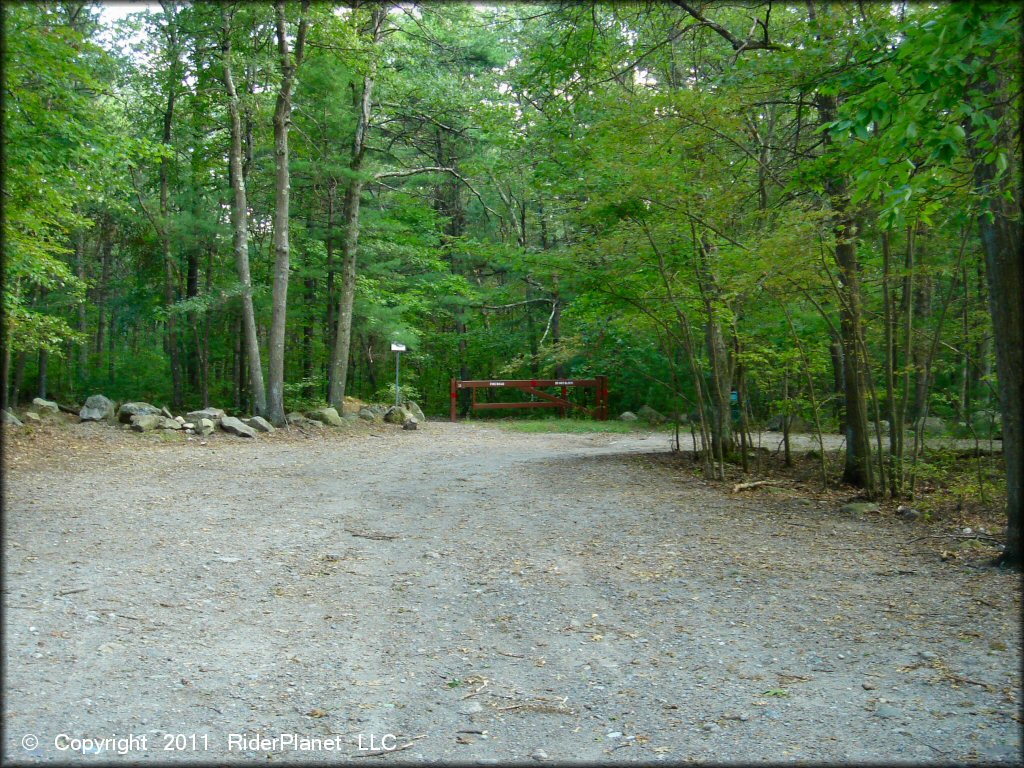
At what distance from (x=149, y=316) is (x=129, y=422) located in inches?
232

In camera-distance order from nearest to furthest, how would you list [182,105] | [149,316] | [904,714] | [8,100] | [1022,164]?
[904,714] < [1022,164] < [8,100] < [182,105] < [149,316]

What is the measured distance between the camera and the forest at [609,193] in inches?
194

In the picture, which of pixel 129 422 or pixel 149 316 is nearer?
pixel 129 422

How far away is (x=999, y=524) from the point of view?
243 inches

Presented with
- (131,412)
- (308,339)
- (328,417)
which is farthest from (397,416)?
(308,339)

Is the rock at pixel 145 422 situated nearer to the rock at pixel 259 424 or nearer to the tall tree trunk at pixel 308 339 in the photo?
the rock at pixel 259 424

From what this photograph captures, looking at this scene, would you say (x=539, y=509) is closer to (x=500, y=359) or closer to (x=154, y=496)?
(x=154, y=496)

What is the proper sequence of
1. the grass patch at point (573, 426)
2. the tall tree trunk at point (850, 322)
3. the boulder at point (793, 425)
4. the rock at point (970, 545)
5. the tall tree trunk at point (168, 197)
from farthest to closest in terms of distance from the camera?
the grass patch at point (573, 426) → the boulder at point (793, 425) → the tall tree trunk at point (168, 197) → the tall tree trunk at point (850, 322) → the rock at point (970, 545)

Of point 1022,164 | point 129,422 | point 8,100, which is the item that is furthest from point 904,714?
point 129,422

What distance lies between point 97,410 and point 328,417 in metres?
4.03

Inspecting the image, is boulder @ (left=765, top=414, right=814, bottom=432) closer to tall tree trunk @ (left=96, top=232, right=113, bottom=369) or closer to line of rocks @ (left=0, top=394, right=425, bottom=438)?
line of rocks @ (left=0, top=394, right=425, bottom=438)

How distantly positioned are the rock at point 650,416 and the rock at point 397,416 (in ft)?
20.6

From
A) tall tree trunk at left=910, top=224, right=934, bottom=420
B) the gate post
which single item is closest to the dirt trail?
tall tree trunk at left=910, top=224, right=934, bottom=420

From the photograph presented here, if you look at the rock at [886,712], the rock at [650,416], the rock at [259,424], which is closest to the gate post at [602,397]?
the rock at [650,416]
